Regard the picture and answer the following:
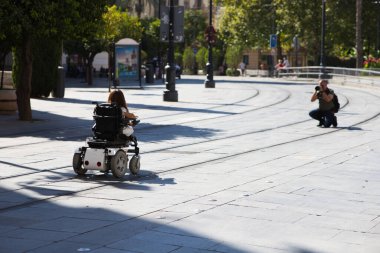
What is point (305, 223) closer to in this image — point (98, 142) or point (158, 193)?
point (158, 193)

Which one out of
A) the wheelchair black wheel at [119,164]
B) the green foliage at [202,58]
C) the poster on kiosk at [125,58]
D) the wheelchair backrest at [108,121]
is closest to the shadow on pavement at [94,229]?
the wheelchair black wheel at [119,164]

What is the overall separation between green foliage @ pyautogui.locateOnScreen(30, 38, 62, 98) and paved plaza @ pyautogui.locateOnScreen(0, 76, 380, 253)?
10809 mm

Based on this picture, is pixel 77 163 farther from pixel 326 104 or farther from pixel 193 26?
pixel 193 26

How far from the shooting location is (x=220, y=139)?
59.8ft

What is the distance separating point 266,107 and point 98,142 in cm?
1728

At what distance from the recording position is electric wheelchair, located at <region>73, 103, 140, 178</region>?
11.9 metres

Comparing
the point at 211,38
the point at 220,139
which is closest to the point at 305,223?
the point at 220,139

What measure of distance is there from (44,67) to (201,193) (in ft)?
74.2

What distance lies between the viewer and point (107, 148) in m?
12.1

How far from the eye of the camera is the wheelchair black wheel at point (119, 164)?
1182cm

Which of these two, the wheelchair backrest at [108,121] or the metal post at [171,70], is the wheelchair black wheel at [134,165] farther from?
the metal post at [171,70]

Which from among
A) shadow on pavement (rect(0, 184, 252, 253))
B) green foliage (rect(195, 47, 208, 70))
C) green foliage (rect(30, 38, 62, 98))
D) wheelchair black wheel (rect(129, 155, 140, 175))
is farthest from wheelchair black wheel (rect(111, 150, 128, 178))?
green foliage (rect(195, 47, 208, 70))

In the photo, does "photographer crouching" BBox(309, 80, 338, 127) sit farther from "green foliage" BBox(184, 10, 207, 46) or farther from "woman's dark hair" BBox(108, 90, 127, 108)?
"green foliage" BBox(184, 10, 207, 46)

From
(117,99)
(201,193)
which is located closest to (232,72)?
(117,99)
